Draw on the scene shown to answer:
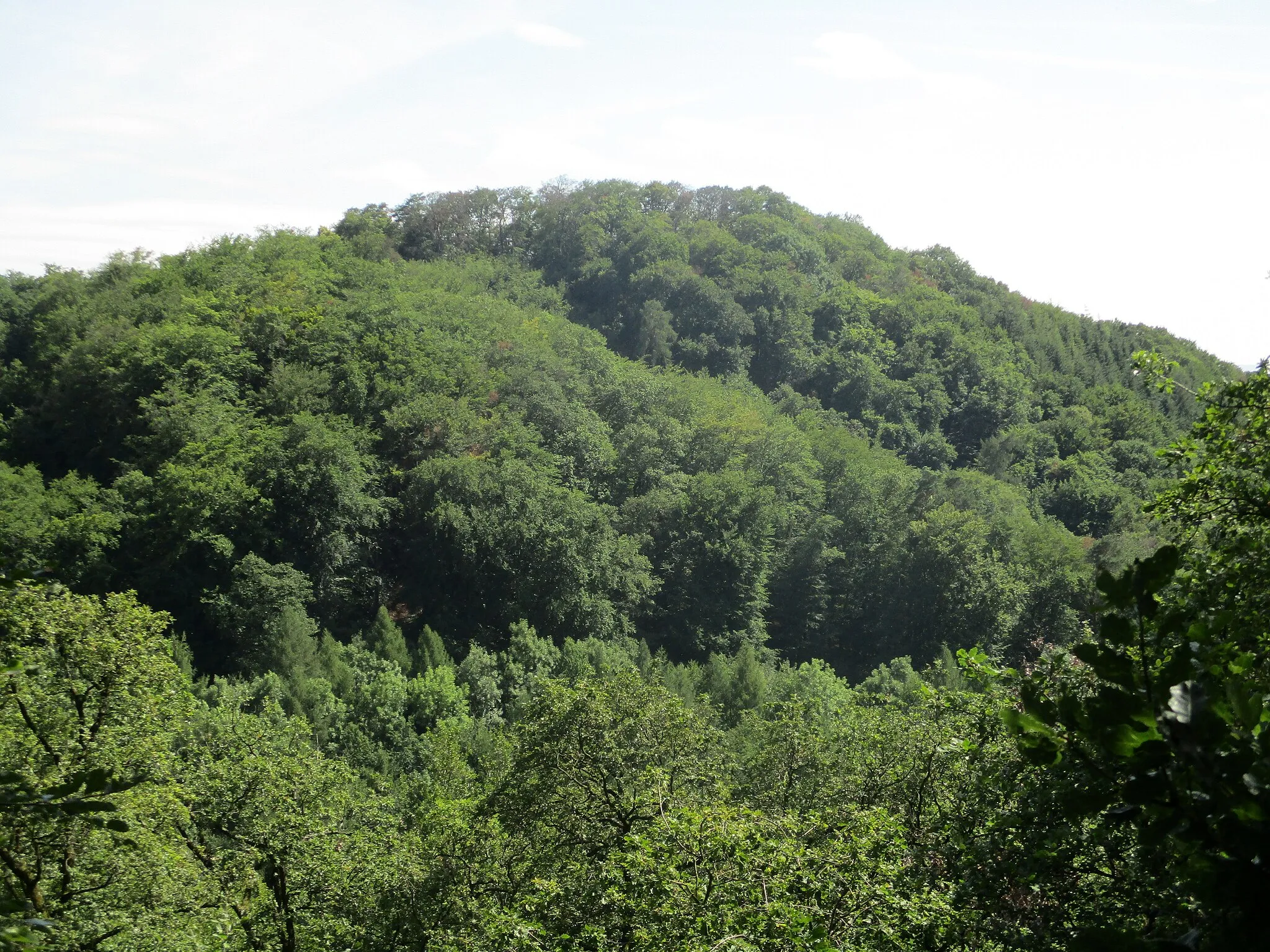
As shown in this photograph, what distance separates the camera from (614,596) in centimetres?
5550

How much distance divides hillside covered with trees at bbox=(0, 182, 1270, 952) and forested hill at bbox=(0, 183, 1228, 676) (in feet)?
1.01

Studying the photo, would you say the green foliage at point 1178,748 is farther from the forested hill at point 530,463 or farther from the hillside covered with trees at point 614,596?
the forested hill at point 530,463

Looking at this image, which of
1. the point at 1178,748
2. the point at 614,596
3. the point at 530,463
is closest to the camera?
the point at 1178,748

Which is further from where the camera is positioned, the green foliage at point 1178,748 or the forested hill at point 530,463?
the forested hill at point 530,463

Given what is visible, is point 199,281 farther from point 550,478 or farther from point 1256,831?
point 1256,831

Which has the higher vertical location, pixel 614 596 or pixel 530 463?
pixel 530 463

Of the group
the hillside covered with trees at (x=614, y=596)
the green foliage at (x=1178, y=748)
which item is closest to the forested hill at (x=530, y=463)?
the hillside covered with trees at (x=614, y=596)

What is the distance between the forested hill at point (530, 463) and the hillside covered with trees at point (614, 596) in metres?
0.31

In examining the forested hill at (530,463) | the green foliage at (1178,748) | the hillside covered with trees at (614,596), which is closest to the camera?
the green foliage at (1178,748)

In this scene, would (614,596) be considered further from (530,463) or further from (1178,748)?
(1178,748)

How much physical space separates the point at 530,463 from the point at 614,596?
9.43m

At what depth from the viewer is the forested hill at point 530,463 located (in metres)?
48.7

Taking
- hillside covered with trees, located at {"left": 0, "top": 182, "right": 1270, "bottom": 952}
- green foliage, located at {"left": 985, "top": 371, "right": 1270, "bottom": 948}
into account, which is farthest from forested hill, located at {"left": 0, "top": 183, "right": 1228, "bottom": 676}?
green foliage, located at {"left": 985, "top": 371, "right": 1270, "bottom": 948}

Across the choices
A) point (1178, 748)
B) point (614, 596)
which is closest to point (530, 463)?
point (614, 596)
